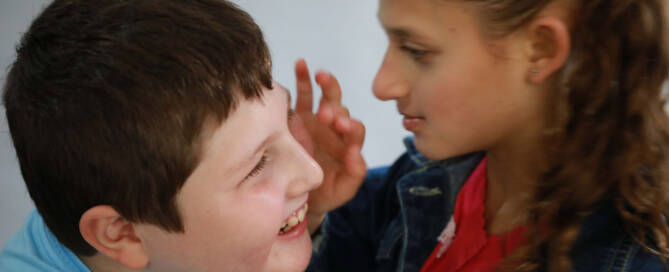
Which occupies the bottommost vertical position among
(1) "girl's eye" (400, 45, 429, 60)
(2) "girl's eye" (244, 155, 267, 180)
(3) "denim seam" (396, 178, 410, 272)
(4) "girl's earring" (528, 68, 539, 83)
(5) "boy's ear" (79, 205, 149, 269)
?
(3) "denim seam" (396, 178, 410, 272)

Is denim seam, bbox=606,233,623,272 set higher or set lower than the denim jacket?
higher

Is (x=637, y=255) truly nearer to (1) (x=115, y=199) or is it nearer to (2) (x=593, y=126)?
(2) (x=593, y=126)

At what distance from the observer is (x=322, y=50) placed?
1.53 m

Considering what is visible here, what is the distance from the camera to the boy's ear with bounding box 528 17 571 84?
0.68 meters

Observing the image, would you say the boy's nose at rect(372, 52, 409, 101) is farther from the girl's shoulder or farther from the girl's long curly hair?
the girl's shoulder

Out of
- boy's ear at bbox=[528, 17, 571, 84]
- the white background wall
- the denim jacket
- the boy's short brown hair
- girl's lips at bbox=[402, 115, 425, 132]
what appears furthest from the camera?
the white background wall

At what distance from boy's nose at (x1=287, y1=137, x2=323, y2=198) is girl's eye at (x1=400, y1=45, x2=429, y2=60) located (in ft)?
0.63

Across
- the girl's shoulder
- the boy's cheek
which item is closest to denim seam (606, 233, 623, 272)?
the girl's shoulder

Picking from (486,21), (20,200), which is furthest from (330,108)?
(20,200)

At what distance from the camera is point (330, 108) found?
0.86 meters

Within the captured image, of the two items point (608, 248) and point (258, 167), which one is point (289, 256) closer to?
point (258, 167)

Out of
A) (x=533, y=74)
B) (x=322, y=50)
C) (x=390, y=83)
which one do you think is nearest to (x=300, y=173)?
(x=390, y=83)

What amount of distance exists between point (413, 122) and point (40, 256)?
Answer: 0.50 m

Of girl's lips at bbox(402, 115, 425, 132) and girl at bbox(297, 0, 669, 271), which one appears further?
girl's lips at bbox(402, 115, 425, 132)
